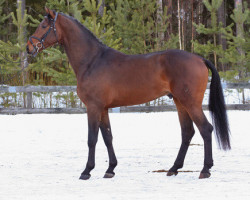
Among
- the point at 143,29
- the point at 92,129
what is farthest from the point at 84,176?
the point at 143,29

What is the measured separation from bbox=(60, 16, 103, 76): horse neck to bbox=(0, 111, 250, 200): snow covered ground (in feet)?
4.81

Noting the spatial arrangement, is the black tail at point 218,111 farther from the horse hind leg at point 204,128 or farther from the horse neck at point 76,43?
the horse neck at point 76,43

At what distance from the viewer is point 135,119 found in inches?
506

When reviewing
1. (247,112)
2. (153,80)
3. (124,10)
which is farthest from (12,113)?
(153,80)

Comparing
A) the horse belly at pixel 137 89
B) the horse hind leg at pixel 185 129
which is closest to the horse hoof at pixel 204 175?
the horse hind leg at pixel 185 129

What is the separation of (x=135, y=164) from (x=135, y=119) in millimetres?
6562

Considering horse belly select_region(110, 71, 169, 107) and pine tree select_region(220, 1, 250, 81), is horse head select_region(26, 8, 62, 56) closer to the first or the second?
horse belly select_region(110, 71, 169, 107)

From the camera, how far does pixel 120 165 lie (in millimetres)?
6238

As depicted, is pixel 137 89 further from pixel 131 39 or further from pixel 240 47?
pixel 131 39

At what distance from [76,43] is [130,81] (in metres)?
0.87

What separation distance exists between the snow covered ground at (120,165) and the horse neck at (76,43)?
147 centimetres

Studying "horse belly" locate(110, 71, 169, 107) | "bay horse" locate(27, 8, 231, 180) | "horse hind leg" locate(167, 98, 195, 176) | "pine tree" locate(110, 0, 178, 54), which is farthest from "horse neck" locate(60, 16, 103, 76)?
"pine tree" locate(110, 0, 178, 54)

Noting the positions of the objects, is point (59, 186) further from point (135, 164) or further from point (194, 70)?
point (194, 70)

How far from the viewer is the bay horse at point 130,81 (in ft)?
17.5
